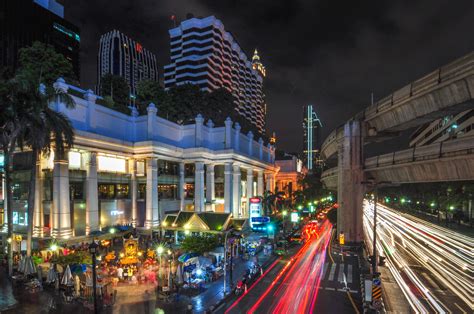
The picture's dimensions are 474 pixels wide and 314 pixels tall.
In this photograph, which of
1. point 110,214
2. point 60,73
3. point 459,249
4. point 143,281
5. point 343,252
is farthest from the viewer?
point 60,73

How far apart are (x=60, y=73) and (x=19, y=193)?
851 inches

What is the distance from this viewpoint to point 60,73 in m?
49.3

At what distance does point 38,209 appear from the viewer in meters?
35.6

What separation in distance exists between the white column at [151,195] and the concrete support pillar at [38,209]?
13632 millimetres

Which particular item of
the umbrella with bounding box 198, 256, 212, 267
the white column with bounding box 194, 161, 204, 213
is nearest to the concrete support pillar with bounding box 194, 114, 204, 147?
Answer: the white column with bounding box 194, 161, 204, 213

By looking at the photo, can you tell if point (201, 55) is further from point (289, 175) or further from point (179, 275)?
point (179, 275)

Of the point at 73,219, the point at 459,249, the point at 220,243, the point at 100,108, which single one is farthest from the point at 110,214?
the point at 459,249

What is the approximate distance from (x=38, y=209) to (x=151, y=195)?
14447 mm

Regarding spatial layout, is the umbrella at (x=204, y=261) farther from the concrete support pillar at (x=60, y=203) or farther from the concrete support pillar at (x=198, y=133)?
the concrete support pillar at (x=198, y=133)

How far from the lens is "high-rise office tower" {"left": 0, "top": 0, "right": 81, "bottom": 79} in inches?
3499

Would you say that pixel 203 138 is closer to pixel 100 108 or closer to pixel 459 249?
pixel 100 108

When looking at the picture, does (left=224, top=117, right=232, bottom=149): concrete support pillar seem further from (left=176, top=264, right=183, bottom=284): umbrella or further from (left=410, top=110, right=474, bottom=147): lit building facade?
(left=410, top=110, right=474, bottom=147): lit building facade

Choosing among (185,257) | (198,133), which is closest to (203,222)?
(185,257)

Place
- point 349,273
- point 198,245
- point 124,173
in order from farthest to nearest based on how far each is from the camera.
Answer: point 124,173 → point 198,245 → point 349,273
